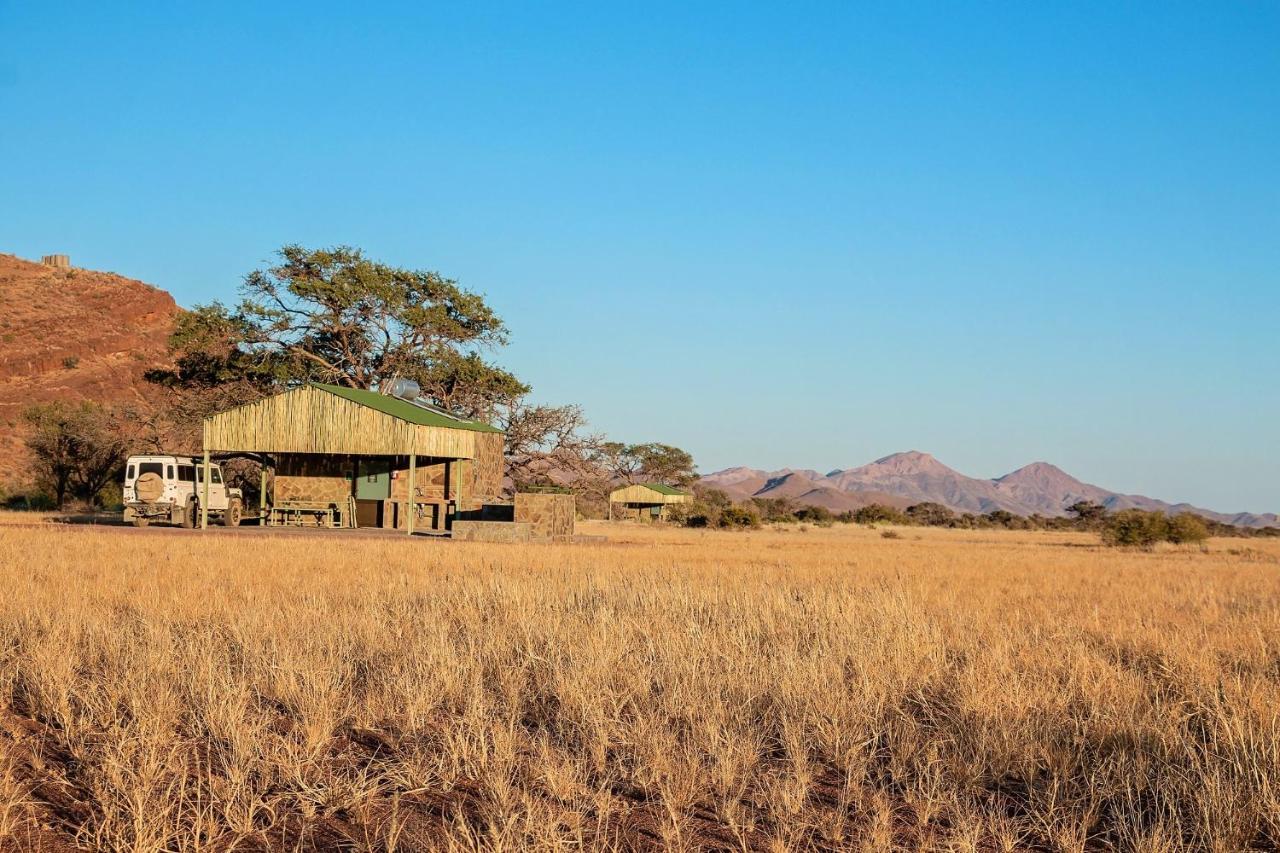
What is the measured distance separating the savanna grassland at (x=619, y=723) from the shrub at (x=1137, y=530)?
28.2 metres

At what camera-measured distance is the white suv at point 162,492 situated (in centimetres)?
3073

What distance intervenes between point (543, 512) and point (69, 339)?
63.3 metres

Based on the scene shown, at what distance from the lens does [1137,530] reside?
39.4 metres

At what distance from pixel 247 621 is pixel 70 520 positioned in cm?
2774

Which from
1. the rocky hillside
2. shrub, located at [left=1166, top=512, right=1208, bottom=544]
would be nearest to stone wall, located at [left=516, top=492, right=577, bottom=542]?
shrub, located at [left=1166, top=512, right=1208, bottom=544]

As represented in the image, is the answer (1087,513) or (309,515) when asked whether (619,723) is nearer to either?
(309,515)

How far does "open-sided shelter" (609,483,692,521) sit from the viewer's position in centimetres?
7013

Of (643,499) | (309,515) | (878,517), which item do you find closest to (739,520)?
(643,499)

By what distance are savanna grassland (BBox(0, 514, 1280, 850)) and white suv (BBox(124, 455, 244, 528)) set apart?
1901 cm

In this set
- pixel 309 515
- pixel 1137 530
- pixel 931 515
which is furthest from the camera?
pixel 931 515

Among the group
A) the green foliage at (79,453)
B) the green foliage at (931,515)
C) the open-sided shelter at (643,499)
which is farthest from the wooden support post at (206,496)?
the green foliage at (931,515)

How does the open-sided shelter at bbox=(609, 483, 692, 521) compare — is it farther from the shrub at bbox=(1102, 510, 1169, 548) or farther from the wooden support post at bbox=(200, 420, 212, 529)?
the wooden support post at bbox=(200, 420, 212, 529)

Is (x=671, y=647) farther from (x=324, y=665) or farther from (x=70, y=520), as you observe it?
(x=70, y=520)

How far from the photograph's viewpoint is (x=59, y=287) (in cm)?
8844
